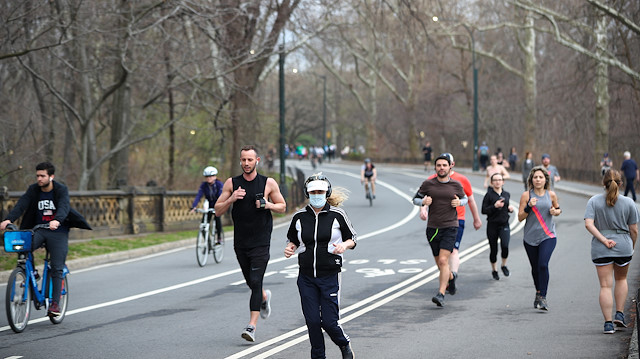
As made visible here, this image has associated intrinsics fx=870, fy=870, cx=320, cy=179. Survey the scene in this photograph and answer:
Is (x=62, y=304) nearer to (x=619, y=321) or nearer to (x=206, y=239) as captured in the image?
(x=206, y=239)

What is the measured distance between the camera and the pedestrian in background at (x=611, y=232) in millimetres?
9492

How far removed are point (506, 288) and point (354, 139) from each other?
342ft

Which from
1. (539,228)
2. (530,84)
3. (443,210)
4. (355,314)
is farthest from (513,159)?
(355,314)

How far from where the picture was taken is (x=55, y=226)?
10.1 metres

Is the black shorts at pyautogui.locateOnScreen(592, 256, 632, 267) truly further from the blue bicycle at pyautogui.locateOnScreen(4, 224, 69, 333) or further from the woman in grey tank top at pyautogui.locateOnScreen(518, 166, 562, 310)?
the blue bicycle at pyautogui.locateOnScreen(4, 224, 69, 333)

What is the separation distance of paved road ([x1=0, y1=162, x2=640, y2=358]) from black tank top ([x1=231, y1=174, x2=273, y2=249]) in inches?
42.3

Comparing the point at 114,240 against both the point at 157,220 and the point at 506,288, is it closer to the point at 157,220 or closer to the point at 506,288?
the point at 157,220

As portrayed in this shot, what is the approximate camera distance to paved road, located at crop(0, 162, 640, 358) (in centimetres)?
892

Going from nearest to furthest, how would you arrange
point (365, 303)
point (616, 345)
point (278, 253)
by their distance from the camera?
point (616, 345)
point (365, 303)
point (278, 253)

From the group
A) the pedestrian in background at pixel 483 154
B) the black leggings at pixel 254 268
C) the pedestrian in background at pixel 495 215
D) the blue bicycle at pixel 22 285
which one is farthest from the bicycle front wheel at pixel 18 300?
the pedestrian in background at pixel 483 154

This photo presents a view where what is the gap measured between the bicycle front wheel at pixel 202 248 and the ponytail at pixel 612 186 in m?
8.95

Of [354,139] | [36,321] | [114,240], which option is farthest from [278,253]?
[354,139]

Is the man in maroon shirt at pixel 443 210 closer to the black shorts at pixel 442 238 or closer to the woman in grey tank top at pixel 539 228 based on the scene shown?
the black shorts at pixel 442 238

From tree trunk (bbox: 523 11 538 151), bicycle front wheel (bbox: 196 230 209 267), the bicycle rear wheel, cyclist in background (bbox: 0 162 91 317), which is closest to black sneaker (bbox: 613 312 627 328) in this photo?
cyclist in background (bbox: 0 162 91 317)
